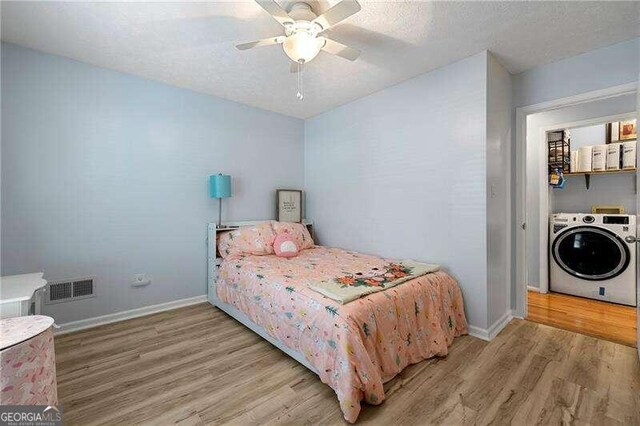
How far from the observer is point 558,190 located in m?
3.82

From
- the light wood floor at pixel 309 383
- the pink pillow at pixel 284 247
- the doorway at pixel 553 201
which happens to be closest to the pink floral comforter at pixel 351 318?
the light wood floor at pixel 309 383

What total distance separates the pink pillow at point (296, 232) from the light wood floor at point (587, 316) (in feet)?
8.12

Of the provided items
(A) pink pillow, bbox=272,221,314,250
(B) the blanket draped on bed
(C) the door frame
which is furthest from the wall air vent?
(C) the door frame

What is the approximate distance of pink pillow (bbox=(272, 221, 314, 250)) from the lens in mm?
3420

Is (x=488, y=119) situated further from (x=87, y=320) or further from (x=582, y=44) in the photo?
(x=87, y=320)

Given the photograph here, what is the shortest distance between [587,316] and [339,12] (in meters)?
3.55

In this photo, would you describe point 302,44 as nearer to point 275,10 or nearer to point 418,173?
point 275,10

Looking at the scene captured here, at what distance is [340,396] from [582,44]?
3.11m

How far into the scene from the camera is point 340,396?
4.90 ft

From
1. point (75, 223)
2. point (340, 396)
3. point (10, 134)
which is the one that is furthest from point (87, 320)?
point (340, 396)

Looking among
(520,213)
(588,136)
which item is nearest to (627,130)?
(588,136)

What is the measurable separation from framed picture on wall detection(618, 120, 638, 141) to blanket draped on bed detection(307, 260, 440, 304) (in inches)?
119

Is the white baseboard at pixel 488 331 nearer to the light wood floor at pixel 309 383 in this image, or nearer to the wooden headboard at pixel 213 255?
the light wood floor at pixel 309 383

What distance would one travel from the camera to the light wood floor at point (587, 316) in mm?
2393
